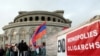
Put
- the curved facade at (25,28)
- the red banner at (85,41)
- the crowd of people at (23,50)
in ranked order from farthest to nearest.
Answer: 1. the curved facade at (25,28)
2. the crowd of people at (23,50)
3. the red banner at (85,41)

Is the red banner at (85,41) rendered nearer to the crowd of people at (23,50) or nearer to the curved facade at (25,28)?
the crowd of people at (23,50)

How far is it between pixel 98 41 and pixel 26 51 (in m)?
10.6

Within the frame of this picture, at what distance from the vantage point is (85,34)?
605 centimetres

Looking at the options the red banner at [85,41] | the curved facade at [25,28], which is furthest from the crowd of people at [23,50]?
the curved facade at [25,28]

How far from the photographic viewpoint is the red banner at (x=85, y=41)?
5555 millimetres

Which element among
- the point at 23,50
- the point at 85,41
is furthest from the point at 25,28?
the point at 85,41

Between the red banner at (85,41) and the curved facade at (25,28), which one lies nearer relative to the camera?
the red banner at (85,41)

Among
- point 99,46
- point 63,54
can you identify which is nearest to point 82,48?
point 99,46

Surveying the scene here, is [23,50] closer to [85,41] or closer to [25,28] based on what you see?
[85,41]

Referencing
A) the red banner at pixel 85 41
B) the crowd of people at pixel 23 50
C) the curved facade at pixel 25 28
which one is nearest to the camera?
the red banner at pixel 85 41

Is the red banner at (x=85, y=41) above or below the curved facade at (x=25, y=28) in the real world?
below

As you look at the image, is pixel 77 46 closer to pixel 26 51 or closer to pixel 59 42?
pixel 59 42

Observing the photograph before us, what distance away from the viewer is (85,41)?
6.02 metres

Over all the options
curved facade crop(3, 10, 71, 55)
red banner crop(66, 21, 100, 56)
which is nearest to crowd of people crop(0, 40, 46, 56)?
red banner crop(66, 21, 100, 56)
